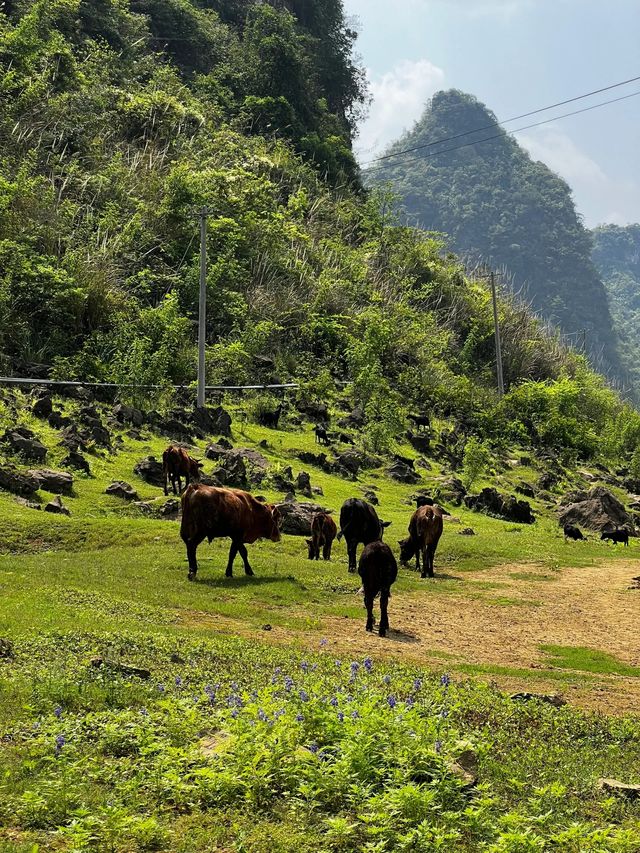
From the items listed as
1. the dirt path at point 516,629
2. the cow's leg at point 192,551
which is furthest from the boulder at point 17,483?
the dirt path at point 516,629

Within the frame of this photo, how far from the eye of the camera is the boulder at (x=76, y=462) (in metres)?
27.6

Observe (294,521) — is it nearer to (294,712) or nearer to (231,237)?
(294,712)

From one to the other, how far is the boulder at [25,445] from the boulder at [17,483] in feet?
8.23

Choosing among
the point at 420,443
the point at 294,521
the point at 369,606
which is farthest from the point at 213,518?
the point at 420,443

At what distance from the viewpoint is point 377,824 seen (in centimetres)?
630

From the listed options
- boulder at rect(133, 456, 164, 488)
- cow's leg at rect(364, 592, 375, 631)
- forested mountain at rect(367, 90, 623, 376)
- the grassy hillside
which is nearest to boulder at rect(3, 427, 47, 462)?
boulder at rect(133, 456, 164, 488)

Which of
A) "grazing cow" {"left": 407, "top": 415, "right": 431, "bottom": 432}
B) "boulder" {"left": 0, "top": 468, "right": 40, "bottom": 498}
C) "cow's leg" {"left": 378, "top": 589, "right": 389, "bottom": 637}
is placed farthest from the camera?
"grazing cow" {"left": 407, "top": 415, "right": 431, "bottom": 432}

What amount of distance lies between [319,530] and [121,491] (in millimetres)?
7257

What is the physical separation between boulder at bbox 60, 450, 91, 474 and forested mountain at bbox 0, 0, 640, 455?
1027 cm

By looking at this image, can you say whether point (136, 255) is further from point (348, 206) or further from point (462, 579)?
point (462, 579)

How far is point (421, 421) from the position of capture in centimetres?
5103

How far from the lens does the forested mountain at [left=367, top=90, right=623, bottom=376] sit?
488 ft

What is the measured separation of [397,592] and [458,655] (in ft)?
17.9

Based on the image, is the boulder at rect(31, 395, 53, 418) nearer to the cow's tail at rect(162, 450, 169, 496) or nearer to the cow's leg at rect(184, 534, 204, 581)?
the cow's tail at rect(162, 450, 169, 496)
